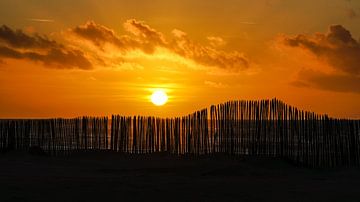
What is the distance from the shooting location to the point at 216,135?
13219 millimetres

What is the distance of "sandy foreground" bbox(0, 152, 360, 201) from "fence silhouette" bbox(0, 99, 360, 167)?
1.46 feet

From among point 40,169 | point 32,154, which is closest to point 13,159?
point 32,154

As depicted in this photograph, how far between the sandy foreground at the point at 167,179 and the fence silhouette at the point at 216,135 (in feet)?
1.46

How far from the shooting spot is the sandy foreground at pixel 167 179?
291 inches

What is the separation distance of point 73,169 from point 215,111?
4.01m

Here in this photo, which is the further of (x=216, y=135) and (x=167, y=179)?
(x=216, y=135)

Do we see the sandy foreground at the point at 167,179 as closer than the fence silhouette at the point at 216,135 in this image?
Yes

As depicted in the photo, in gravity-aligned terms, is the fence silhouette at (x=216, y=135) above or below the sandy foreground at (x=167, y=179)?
above

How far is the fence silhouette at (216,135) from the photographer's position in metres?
12.4

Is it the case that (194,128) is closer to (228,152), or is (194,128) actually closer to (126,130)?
(228,152)

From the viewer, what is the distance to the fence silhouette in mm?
12383

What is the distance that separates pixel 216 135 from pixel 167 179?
13.5 feet

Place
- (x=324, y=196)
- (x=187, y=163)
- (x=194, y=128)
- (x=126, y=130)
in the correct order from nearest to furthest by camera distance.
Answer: (x=324, y=196), (x=187, y=163), (x=194, y=128), (x=126, y=130)

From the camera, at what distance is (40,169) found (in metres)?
10.7
